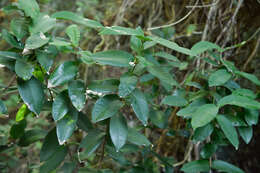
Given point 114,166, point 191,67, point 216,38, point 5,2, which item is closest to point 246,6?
point 216,38

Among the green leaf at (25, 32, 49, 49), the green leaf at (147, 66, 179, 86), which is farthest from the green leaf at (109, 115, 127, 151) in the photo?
the green leaf at (25, 32, 49, 49)

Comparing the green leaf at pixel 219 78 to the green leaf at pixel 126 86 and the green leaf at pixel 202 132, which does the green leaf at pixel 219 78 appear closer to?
the green leaf at pixel 202 132

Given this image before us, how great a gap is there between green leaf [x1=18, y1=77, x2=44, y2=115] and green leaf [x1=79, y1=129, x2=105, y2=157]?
0.17 meters

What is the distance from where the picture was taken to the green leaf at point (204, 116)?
0.61 metres

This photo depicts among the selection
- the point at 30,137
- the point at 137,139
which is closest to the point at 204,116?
the point at 137,139

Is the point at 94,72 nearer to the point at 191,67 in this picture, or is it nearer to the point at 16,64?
the point at 191,67

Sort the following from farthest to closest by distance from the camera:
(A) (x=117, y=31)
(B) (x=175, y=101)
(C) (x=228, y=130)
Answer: (B) (x=175, y=101), (C) (x=228, y=130), (A) (x=117, y=31)

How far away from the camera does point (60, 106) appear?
0.62 metres

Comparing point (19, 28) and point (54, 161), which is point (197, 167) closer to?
point (54, 161)

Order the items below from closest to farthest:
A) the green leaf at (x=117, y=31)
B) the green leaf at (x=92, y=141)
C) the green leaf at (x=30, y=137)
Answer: the green leaf at (x=117, y=31)
the green leaf at (x=92, y=141)
the green leaf at (x=30, y=137)

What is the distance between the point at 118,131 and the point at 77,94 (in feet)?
0.46

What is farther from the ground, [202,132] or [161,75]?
[161,75]

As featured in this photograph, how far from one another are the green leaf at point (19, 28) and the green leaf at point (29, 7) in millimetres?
31

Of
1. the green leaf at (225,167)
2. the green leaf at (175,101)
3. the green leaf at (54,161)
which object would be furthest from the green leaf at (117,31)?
the green leaf at (225,167)
